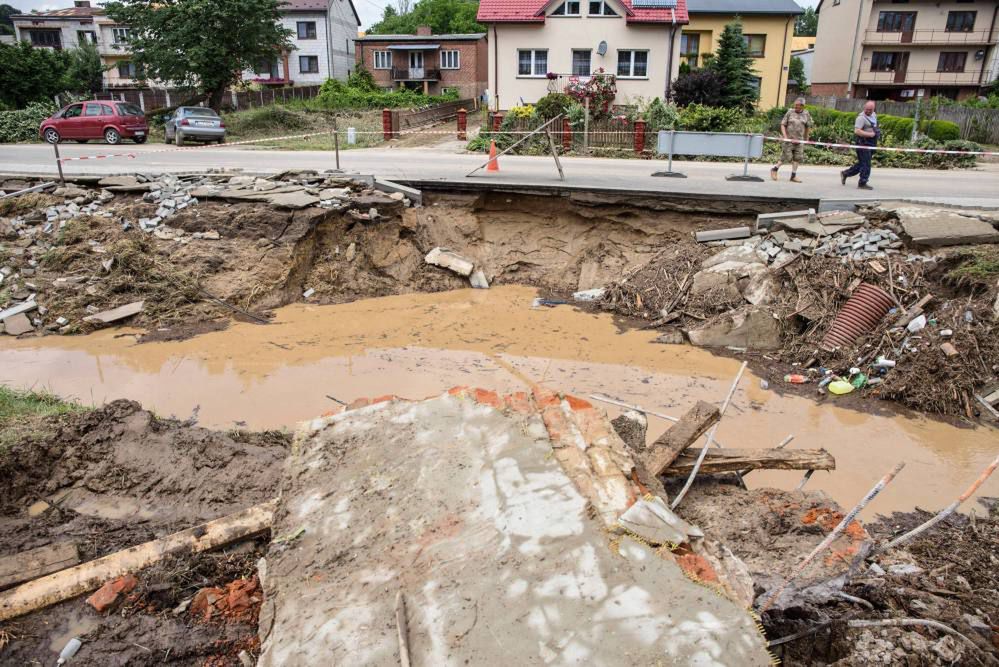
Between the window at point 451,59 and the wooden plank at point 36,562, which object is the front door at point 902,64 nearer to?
the window at point 451,59

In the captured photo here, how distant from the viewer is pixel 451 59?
48.8 m

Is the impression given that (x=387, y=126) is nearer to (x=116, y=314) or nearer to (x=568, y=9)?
(x=568, y=9)

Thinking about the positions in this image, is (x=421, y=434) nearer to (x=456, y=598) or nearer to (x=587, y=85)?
(x=456, y=598)

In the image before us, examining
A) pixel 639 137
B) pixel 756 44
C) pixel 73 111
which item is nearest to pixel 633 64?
pixel 639 137

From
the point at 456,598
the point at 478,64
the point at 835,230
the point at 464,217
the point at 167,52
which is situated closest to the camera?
the point at 456,598

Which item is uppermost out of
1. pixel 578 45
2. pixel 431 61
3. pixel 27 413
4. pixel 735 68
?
pixel 431 61

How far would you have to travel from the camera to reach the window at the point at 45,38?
5747cm

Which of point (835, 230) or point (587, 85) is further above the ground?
point (587, 85)

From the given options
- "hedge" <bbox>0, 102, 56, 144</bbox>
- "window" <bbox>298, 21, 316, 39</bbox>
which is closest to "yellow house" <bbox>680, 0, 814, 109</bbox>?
"window" <bbox>298, 21, 316, 39</bbox>

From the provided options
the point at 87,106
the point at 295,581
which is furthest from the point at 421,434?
the point at 87,106

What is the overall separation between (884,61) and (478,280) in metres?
41.6

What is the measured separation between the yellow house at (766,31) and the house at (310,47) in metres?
24.9

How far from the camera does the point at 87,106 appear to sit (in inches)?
939

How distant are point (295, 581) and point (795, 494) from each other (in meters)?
3.52
